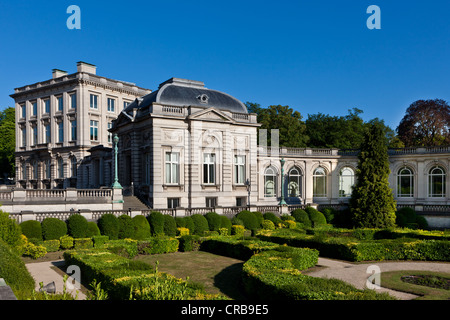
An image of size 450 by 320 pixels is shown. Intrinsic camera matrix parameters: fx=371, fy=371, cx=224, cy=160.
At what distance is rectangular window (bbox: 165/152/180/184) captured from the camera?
34.0 m

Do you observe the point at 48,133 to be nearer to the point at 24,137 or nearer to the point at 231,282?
the point at 24,137

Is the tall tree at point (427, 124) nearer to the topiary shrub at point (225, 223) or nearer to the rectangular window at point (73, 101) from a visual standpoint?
the topiary shrub at point (225, 223)

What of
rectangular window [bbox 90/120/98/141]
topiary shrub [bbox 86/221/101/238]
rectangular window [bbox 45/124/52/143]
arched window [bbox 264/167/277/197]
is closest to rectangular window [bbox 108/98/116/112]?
rectangular window [bbox 90/120/98/141]

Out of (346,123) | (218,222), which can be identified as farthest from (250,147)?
(346,123)

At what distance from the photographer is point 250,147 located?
3850 centimetres

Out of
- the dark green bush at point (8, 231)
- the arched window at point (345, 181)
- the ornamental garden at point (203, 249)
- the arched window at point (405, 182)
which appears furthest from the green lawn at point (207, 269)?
the arched window at point (405, 182)

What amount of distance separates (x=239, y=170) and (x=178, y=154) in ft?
22.4

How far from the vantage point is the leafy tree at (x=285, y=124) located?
56.0 m

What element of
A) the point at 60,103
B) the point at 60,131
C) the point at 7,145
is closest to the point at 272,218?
the point at 60,131

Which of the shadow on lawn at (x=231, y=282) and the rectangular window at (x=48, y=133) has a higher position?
the rectangular window at (x=48, y=133)

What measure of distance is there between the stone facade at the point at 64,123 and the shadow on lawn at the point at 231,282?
35.2m

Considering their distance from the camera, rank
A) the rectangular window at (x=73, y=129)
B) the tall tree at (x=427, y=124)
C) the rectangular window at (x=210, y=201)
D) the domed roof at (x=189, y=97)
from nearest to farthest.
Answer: the domed roof at (x=189, y=97), the rectangular window at (x=210, y=201), the tall tree at (x=427, y=124), the rectangular window at (x=73, y=129)
